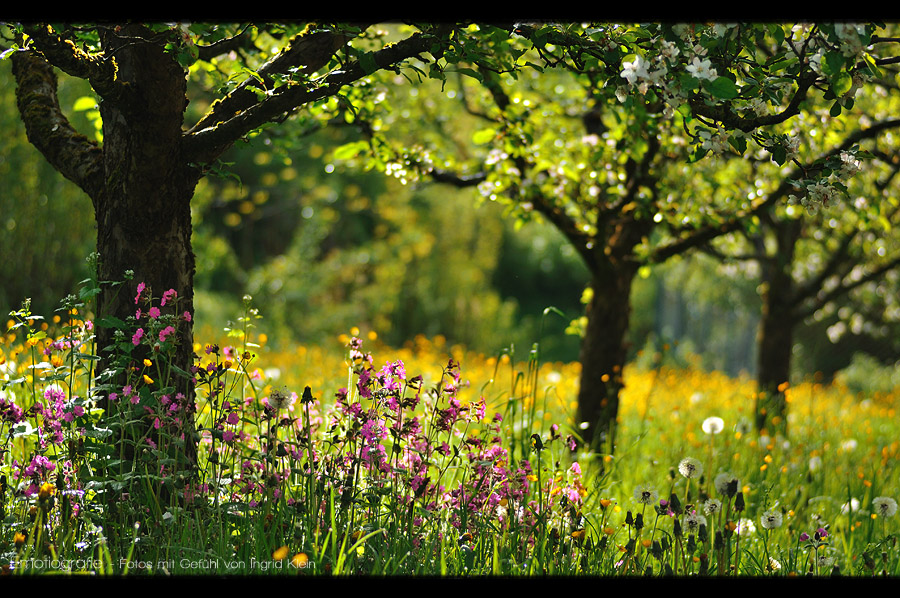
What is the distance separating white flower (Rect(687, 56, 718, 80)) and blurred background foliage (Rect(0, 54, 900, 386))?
1369 mm

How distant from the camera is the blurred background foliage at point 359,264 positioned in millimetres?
9305

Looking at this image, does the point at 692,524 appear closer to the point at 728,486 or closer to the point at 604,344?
the point at 728,486

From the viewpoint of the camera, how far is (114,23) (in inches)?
125

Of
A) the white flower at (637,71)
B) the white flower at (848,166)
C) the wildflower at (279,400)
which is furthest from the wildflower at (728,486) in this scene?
the wildflower at (279,400)

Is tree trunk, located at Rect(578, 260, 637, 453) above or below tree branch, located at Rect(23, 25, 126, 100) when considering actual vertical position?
below

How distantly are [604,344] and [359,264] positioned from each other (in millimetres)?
8343

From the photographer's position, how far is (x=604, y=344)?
5.52 meters

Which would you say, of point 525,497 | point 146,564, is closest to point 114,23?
point 146,564

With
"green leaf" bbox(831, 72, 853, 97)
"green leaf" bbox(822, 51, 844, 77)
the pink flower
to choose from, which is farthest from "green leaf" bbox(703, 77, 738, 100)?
the pink flower

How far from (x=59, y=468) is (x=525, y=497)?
6.07 ft

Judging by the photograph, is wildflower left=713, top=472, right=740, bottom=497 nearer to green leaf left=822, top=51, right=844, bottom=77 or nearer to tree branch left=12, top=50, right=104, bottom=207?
green leaf left=822, top=51, right=844, bottom=77

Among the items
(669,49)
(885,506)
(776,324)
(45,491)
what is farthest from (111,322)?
(776,324)

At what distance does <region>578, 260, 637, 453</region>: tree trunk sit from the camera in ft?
17.9

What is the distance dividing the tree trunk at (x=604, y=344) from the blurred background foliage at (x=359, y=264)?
305mm
